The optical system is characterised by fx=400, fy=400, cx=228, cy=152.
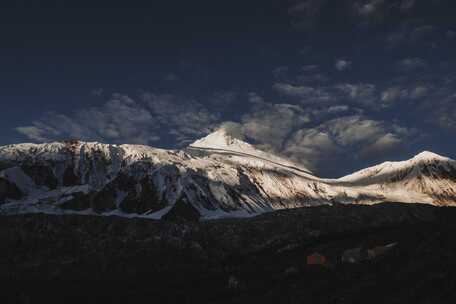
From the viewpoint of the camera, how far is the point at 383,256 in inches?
2734

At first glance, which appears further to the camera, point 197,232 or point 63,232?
point 197,232

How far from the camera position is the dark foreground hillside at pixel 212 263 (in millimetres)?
51438

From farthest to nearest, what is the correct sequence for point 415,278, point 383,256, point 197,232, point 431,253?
1. point 197,232
2. point 383,256
3. point 431,253
4. point 415,278

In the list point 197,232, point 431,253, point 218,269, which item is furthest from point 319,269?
point 197,232

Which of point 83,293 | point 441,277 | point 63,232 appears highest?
point 63,232

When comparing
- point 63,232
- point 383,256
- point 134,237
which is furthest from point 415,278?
point 63,232

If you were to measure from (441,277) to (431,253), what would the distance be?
57.8 feet

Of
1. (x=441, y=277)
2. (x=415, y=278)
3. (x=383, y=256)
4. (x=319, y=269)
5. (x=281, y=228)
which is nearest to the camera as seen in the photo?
(x=441, y=277)

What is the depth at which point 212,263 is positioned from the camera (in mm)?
140625

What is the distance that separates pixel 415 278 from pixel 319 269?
29.4 metres

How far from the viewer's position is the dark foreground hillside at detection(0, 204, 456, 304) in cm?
5144

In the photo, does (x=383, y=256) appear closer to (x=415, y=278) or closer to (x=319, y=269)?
(x=319, y=269)

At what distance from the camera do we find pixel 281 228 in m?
197

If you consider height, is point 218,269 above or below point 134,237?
below
